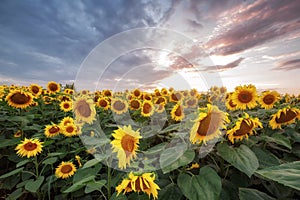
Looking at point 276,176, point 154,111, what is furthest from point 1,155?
point 276,176

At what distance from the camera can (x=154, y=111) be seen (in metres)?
4.29

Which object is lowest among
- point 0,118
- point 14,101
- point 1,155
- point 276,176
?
point 1,155

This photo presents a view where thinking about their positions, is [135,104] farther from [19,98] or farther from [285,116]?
[285,116]

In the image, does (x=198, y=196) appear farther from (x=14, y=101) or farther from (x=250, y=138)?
(x=14, y=101)

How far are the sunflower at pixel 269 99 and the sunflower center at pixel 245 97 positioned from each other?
0.61 metres

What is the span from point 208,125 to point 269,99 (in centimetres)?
252

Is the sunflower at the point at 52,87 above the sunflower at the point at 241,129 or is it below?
above

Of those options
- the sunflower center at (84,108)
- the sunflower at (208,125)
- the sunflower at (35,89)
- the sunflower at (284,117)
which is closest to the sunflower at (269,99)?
the sunflower at (284,117)

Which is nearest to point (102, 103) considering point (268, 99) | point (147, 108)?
point (147, 108)

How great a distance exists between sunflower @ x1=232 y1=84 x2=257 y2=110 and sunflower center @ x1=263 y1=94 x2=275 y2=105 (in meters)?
0.66

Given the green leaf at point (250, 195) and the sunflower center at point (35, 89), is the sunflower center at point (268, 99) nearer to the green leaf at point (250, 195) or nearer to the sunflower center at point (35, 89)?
the green leaf at point (250, 195)

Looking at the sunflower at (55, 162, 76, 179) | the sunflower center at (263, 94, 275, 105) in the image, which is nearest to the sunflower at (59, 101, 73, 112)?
the sunflower at (55, 162, 76, 179)

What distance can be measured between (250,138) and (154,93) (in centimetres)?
488

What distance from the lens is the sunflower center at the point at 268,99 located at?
142 inches
